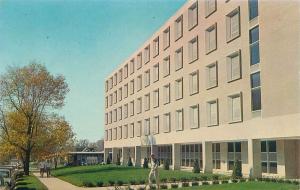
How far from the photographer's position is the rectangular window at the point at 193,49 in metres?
43.5

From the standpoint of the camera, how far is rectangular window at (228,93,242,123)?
34375 mm

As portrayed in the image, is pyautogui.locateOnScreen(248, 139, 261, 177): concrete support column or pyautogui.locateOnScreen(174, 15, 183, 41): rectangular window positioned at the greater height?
pyautogui.locateOnScreen(174, 15, 183, 41): rectangular window

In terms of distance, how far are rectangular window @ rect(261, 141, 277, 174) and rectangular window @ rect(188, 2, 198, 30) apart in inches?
619

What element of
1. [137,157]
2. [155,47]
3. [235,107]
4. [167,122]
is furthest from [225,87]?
[137,157]

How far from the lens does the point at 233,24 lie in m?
36.2

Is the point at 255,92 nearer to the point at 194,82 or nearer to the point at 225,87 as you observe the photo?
the point at 225,87

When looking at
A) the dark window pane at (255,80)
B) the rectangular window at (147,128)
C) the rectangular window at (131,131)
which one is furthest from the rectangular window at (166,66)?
the dark window pane at (255,80)

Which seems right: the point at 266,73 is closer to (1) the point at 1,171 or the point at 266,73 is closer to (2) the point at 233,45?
(2) the point at 233,45

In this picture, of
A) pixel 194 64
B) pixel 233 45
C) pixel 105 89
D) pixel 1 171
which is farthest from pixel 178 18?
pixel 105 89

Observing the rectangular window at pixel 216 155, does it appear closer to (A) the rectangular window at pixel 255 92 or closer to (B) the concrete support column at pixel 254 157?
(B) the concrete support column at pixel 254 157

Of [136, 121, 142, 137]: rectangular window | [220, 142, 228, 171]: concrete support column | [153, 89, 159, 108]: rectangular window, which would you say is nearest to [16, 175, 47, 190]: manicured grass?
[220, 142, 228, 171]: concrete support column

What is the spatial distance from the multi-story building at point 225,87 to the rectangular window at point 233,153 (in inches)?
3.3

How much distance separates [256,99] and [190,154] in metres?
17.0

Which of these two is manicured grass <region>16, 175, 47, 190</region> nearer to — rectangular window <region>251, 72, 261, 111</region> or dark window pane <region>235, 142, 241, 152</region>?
rectangular window <region>251, 72, 261, 111</region>
